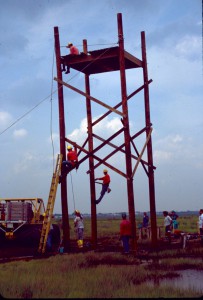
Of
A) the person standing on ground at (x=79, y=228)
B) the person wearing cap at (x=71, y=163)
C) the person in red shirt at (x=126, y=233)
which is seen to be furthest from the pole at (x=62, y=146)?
the person in red shirt at (x=126, y=233)

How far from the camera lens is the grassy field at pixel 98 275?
35.6 ft

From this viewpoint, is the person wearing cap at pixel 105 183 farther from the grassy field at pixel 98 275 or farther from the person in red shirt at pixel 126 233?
the grassy field at pixel 98 275

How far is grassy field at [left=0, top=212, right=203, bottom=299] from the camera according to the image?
10.9 m

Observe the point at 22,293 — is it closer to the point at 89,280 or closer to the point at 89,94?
the point at 89,280

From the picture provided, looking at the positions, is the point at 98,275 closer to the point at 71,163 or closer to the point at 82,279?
the point at 82,279

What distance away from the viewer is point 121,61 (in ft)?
62.4

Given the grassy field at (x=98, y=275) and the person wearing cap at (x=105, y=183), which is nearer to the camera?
the grassy field at (x=98, y=275)

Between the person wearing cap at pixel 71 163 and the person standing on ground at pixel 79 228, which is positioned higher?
the person wearing cap at pixel 71 163

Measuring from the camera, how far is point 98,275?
1336 cm

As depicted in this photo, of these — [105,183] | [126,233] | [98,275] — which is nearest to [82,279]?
[98,275]

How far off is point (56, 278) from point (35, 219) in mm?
10233

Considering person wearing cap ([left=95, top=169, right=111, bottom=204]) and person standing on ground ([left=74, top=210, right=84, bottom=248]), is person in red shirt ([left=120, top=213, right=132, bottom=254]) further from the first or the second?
person standing on ground ([left=74, top=210, right=84, bottom=248])

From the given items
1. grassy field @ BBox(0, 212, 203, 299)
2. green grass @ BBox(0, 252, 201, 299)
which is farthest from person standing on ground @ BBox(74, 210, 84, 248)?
green grass @ BBox(0, 252, 201, 299)

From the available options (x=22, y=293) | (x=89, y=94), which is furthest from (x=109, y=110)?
(x=22, y=293)
